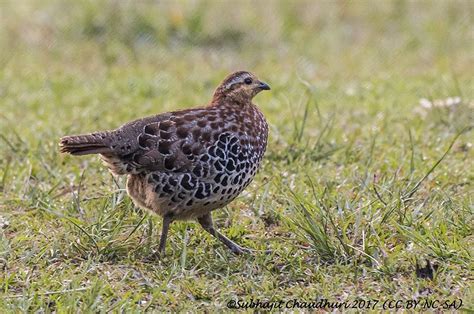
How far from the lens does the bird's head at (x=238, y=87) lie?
6.36 meters

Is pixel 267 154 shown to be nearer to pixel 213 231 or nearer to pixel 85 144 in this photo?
pixel 213 231

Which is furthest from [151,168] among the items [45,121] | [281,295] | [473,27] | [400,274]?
[473,27]

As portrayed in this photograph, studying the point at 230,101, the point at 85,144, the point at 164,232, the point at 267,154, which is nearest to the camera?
the point at 85,144

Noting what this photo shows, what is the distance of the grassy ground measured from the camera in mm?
5426

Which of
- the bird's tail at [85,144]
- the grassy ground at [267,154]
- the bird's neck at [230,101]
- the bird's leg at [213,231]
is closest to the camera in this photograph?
the grassy ground at [267,154]

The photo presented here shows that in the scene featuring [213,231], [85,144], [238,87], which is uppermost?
[238,87]

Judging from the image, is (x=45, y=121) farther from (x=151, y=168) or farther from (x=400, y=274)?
(x=400, y=274)

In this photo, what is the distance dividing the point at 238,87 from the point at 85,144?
1209 mm

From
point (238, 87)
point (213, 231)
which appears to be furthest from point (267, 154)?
point (213, 231)

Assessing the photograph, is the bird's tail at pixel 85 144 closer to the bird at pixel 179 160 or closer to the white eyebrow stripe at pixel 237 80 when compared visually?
the bird at pixel 179 160

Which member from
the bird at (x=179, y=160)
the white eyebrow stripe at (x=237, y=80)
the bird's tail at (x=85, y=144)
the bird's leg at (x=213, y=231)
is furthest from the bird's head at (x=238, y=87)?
the bird's tail at (x=85, y=144)

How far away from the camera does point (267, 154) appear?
755 cm

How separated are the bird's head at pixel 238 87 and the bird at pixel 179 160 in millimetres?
412

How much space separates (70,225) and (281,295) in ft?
5.01
